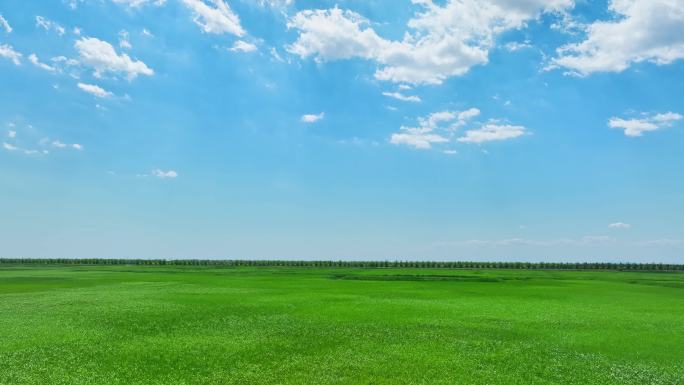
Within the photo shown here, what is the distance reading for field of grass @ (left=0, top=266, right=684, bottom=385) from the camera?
17312mm

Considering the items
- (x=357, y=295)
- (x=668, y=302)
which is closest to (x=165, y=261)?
(x=357, y=295)

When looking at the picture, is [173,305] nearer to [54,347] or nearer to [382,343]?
[54,347]

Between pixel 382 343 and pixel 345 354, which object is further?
pixel 382 343

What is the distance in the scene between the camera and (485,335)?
23.9 metres

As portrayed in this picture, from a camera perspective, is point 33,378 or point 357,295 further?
point 357,295

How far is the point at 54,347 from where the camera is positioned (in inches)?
818

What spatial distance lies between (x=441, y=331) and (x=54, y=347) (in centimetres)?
1733

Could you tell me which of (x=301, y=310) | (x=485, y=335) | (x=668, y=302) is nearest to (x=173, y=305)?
(x=301, y=310)

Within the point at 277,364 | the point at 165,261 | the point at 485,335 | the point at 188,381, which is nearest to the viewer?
the point at 188,381

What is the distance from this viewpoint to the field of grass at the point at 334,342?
1731 centimetres

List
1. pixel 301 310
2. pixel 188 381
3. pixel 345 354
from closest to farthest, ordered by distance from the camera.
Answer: pixel 188 381, pixel 345 354, pixel 301 310

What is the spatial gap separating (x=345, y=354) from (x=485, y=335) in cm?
782

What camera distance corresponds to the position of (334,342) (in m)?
22.0

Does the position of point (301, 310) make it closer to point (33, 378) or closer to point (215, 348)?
point (215, 348)
